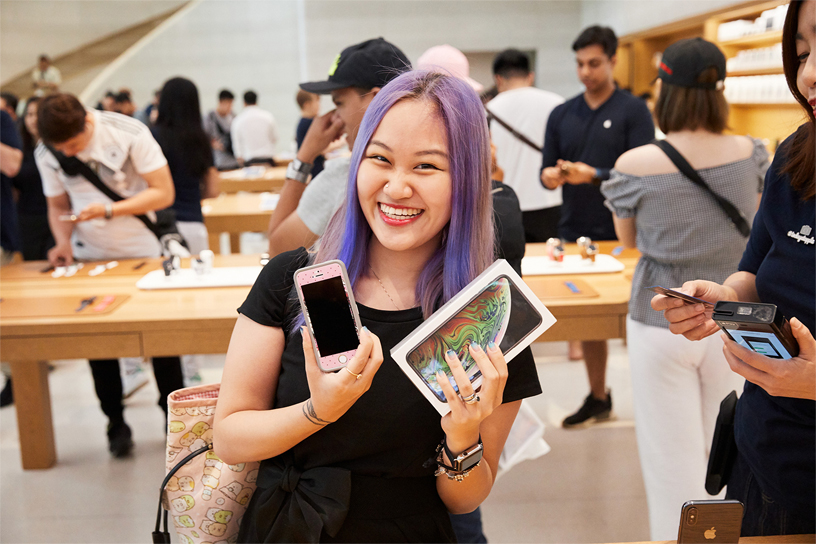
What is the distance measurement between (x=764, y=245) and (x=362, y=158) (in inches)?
30.4

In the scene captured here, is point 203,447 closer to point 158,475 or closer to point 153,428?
point 158,475

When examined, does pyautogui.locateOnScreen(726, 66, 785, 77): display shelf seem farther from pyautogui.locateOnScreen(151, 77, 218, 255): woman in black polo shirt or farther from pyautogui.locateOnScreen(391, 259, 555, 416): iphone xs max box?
pyautogui.locateOnScreen(391, 259, 555, 416): iphone xs max box

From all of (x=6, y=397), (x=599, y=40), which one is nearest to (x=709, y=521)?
(x=599, y=40)

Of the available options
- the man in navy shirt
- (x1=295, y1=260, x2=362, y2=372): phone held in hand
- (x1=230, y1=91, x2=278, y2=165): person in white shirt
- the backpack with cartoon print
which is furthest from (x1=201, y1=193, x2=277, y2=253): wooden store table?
(x1=295, y1=260, x2=362, y2=372): phone held in hand

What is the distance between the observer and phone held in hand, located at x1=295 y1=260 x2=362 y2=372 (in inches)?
38.1

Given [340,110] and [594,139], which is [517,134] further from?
[340,110]

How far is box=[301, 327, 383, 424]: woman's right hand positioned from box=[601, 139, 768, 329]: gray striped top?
4.22 ft

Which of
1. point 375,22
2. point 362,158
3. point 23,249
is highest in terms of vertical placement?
point 375,22

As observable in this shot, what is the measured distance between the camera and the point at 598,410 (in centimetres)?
328

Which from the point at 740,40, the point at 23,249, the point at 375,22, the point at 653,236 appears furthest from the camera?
the point at 375,22

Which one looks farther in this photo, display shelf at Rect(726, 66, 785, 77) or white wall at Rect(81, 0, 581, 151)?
white wall at Rect(81, 0, 581, 151)

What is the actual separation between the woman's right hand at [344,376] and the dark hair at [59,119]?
2.21 metres

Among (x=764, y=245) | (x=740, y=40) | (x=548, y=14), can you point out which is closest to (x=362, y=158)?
(x=764, y=245)

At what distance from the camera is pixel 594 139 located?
3342 millimetres
